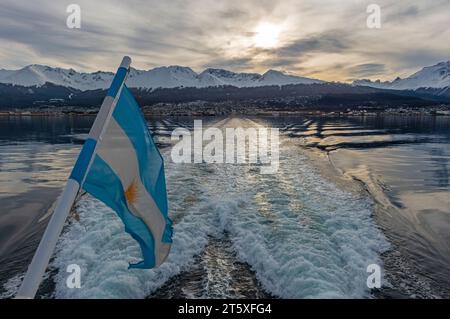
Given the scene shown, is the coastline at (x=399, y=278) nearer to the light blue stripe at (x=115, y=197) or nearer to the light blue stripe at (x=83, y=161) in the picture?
the light blue stripe at (x=115, y=197)

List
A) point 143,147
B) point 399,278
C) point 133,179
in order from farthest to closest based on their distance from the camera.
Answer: point 399,278
point 143,147
point 133,179

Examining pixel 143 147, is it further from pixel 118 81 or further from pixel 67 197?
pixel 67 197

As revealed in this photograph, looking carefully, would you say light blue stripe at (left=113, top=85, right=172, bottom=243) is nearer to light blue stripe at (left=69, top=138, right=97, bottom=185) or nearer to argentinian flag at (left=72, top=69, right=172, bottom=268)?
argentinian flag at (left=72, top=69, right=172, bottom=268)

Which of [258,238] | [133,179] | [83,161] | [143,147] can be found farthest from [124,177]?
[258,238]

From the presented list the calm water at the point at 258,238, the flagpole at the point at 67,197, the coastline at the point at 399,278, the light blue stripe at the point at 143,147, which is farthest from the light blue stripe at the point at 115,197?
the coastline at the point at 399,278

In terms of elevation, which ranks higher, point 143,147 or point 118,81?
point 118,81

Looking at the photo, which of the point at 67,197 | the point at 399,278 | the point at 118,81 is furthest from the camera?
the point at 399,278

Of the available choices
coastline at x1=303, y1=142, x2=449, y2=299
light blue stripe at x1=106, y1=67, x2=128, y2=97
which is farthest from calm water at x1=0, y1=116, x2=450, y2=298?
light blue stripe at x1=106, y1=67, x2=128, y2=97

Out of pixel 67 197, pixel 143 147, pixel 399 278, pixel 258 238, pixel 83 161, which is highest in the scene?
pixel 143 147
